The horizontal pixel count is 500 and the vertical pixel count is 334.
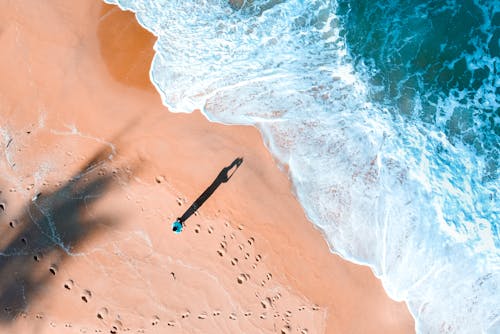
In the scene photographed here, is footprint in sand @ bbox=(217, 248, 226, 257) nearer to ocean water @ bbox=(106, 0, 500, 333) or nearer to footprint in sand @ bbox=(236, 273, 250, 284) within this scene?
footprint in sand @ bbox=(236, 273, 250, 284)

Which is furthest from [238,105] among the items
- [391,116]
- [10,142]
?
[10,142]

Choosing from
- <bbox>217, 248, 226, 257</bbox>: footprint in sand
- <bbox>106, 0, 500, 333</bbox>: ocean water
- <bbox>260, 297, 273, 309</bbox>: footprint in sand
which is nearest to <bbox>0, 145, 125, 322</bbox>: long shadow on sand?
<bbox>217, 248, 226, 257</bbox>: footprint in sand

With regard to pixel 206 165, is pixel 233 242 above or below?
below

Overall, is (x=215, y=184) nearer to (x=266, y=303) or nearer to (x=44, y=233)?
(x=266, y=303)

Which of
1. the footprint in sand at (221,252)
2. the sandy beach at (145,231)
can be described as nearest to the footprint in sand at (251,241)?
the sandy beach at (145,231)

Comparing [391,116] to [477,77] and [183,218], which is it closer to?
[477,77]
